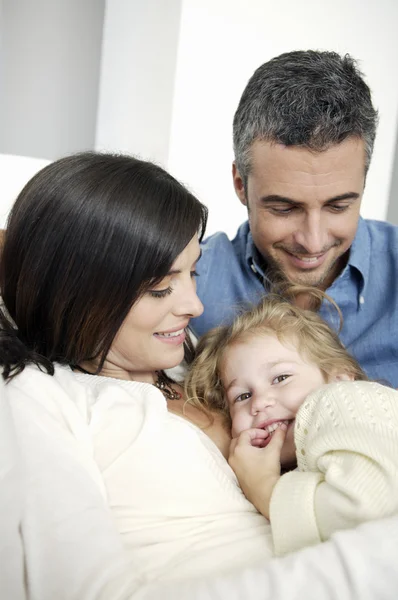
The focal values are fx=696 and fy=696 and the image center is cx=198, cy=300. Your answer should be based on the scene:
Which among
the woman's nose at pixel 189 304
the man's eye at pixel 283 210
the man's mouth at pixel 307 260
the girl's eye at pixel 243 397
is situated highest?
the man's eye at pixel 283 210

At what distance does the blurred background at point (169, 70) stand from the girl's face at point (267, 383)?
5.42 feet

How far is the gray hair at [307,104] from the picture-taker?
5.75 ft

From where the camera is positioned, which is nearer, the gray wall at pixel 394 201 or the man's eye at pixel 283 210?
the man's eye at pixel 283 210

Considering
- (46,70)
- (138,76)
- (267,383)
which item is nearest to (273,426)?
(267,383)

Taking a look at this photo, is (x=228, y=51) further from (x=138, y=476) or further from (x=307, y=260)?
(x=138, y=476)

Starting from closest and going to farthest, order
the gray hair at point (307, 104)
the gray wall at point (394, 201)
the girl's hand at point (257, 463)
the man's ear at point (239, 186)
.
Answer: the girl's hand at point (257, 463), the gray hair at point (307, 104), the man's ear at point (239, 186), the gray wall at point (394, 201)

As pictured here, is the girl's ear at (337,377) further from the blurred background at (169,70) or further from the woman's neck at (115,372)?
the blurred background at (169,70)

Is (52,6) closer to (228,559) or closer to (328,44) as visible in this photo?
(328,44)

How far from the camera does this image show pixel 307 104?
176 cm

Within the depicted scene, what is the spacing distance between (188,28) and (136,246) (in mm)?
1958

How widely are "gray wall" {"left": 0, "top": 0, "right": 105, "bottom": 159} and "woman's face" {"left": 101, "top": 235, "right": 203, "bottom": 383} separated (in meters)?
2.34

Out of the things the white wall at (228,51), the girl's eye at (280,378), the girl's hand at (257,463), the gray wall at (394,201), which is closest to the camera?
the girl's hand at (257,463)

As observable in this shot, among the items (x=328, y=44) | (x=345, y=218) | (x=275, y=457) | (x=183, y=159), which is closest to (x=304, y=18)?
(x=328, y=44)

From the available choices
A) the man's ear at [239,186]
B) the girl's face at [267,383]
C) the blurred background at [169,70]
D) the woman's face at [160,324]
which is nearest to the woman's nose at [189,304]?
the woman's face at [160,324]
